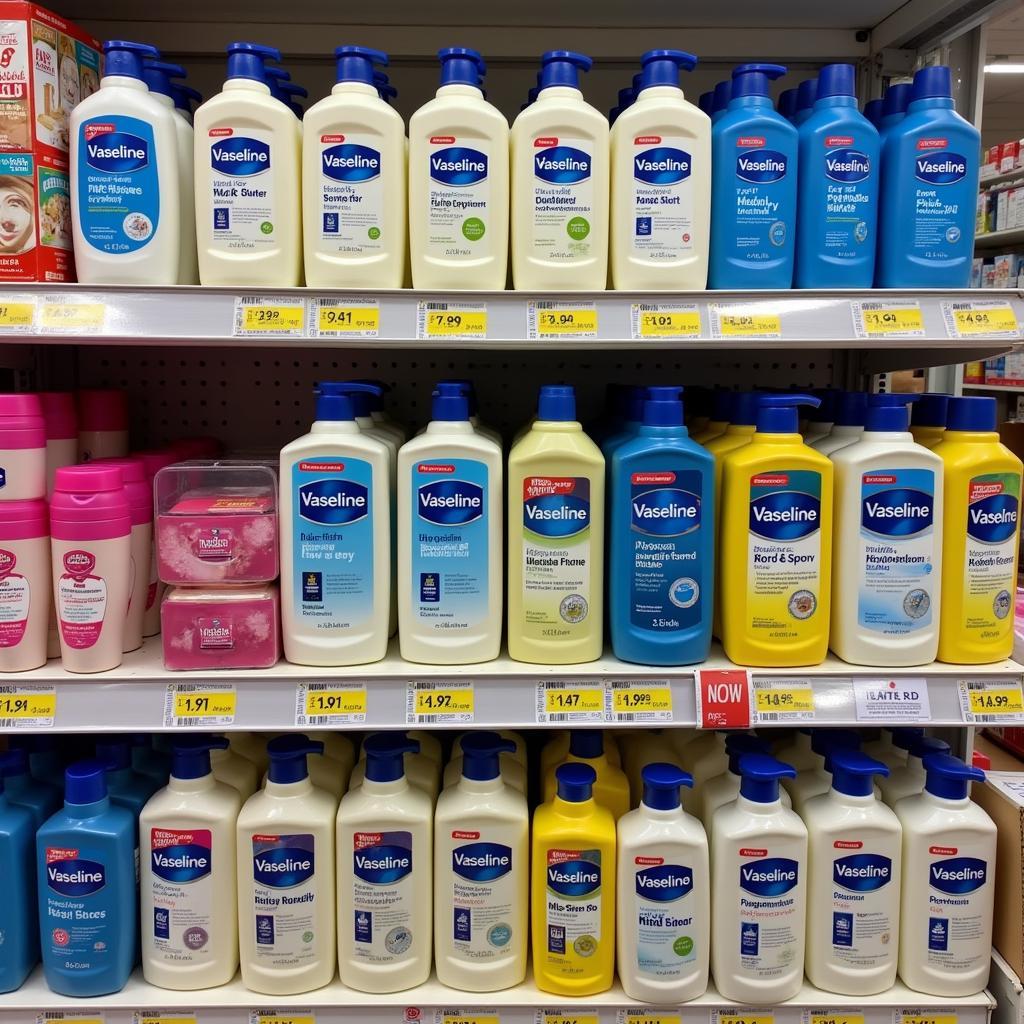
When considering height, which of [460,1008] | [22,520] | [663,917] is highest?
[22,520]

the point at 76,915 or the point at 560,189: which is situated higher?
the point at 560,189

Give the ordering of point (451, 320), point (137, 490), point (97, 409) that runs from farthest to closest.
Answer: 1. point (97, 409)
2. point (137, 490)
3. point (451, 320)

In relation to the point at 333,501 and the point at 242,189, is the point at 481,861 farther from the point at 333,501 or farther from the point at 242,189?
the point at 242,189

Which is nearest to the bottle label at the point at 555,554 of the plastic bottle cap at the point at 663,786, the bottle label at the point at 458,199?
the plastic bottle cap at the point at 663,786

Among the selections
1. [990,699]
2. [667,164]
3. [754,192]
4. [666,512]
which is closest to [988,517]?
[990,699]

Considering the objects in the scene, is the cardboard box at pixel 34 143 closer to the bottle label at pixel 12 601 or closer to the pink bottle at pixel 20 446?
the pink bottle at pixel 20 446

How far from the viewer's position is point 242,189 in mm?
1188

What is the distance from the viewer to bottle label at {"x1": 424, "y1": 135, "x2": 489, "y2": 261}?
118 cm

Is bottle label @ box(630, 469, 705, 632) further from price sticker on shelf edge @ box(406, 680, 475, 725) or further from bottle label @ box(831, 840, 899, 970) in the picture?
bottle label @ box(831, 840, 899, 970)

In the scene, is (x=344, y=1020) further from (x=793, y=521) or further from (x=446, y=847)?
(x=793, y=521)

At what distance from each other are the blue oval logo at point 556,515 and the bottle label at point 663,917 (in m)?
0.47

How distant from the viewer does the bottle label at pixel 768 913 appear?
3.93 ft

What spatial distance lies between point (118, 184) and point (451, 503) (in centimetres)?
65

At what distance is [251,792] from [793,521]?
36.0 inches
